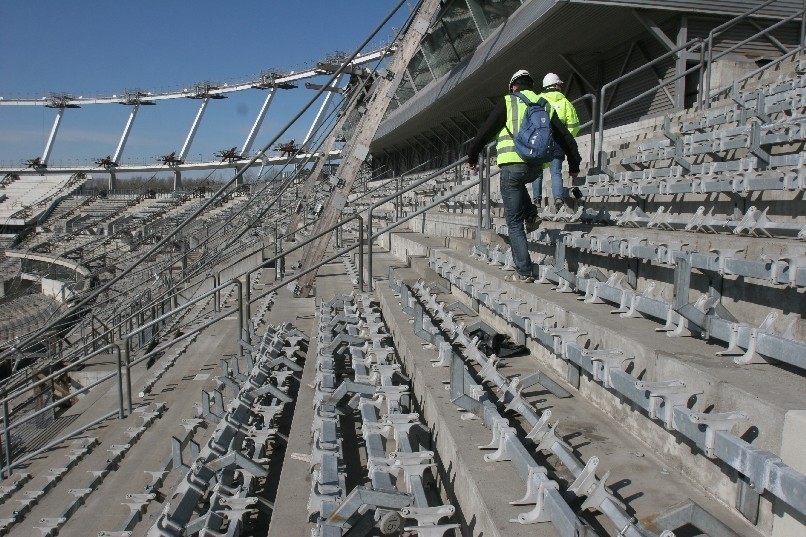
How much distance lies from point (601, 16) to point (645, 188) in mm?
7365

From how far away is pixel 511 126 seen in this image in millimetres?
4301

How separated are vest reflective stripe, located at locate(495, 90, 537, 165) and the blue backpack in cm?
3

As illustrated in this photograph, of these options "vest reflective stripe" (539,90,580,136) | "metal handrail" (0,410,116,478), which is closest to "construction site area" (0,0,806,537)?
"metal handrail" (0,410,116,478)

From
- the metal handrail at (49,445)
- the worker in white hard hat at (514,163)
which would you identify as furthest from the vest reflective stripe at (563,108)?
the metal handrail at (49,445)

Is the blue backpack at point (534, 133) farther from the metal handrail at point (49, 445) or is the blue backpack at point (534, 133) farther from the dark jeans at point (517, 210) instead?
the metal handrail at point (49, 445)

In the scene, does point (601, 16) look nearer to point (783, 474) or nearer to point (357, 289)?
point (357, 289)

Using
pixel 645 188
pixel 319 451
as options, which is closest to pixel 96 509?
pixel 319 451

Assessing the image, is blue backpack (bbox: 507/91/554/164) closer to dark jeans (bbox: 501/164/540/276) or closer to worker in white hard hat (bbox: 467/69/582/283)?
worker in white hard hat (bbox: 467/69/582/283)

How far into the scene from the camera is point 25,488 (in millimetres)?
4367

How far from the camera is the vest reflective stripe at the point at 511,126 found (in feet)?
14.0

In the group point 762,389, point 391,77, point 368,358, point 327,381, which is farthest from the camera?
point 391,77

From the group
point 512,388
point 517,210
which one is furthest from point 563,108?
point 512,388

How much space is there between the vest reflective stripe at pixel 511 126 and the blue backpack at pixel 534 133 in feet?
0.11

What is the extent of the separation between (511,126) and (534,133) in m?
0.19
